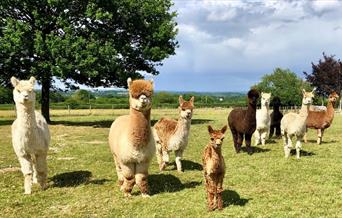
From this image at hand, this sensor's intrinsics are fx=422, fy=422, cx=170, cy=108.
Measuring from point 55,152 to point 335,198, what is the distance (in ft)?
36.8

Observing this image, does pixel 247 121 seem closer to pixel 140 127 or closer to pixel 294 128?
pixel 294 128

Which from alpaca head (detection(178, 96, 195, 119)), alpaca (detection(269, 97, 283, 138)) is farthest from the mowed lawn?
alpaca (detection(269, 97, 283, 138))

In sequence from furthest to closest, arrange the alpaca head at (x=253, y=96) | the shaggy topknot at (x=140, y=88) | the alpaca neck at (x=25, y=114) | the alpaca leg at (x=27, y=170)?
the alpaca head at (x=253, y=96) → the alpaca leg at (x=27, y=170) → the alpaca neck at (x=25, y=114) → the shaggy topknot at (x=140, y=88)

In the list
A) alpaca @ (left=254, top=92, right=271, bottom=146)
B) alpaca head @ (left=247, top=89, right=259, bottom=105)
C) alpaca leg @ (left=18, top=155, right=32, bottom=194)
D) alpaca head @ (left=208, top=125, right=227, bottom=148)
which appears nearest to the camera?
alpaca head @ (left=208, top=125, right=227, bottom=148)

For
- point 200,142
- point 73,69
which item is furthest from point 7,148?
point 73,69

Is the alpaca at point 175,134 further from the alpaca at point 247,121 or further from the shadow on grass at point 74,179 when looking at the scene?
the alpaca at point 247,121

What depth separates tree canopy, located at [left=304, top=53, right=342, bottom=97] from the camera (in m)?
53.3

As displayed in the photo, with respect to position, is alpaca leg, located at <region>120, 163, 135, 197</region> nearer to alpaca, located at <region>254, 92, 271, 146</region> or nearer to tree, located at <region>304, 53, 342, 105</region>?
alpaca, located at <region>254, 92, 271, 146</region>

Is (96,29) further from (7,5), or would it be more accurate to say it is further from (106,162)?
(106,162)

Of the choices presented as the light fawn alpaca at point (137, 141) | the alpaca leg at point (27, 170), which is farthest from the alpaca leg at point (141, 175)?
the alpaca leg at point (27, 170)

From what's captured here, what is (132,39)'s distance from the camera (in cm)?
3164

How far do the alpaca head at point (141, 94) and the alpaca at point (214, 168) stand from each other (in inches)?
64.1

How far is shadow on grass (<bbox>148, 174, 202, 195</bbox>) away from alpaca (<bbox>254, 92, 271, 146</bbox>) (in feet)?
22.6

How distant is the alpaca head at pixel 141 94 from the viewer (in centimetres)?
885
